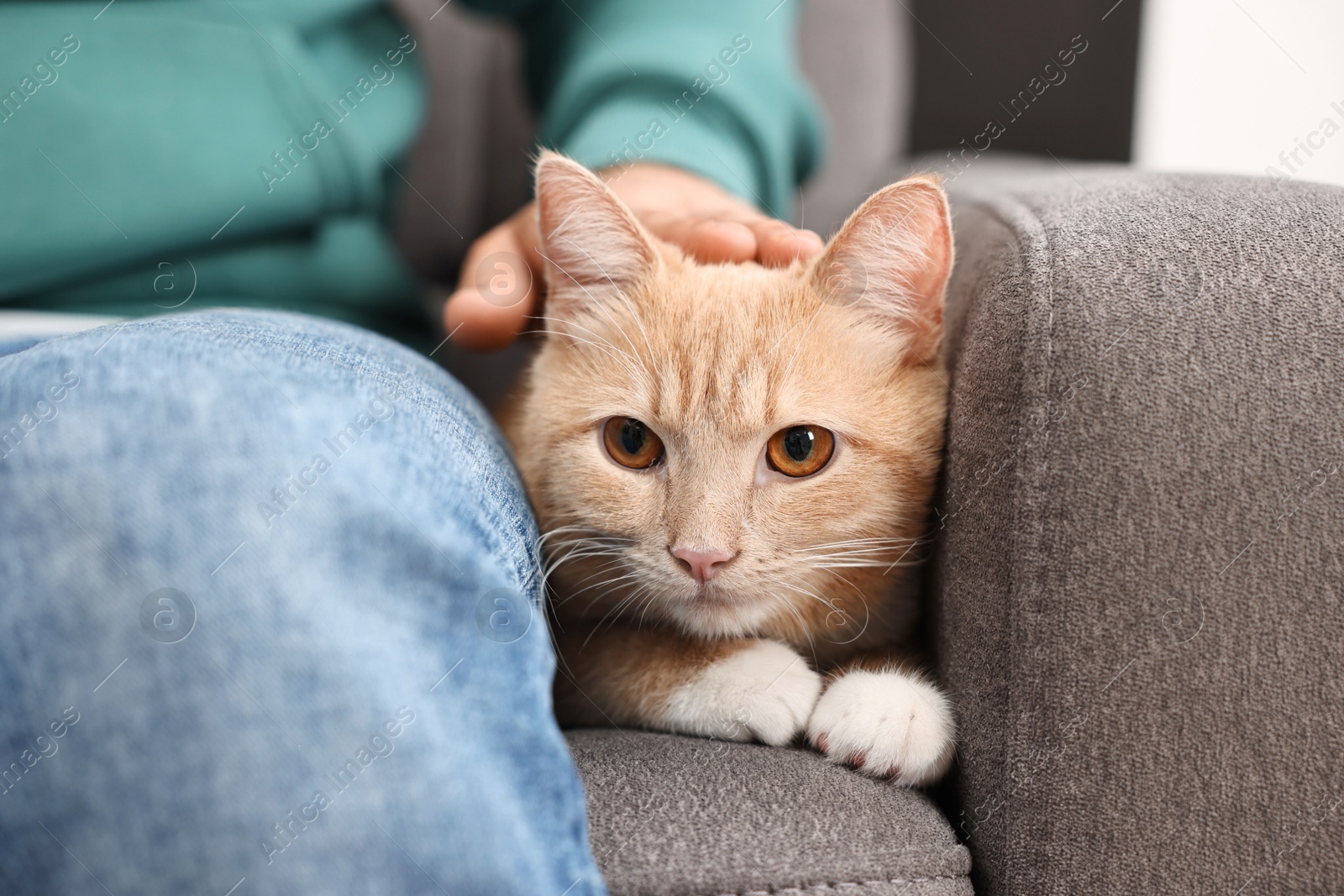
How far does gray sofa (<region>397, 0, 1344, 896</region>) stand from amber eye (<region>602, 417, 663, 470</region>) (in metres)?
0.41

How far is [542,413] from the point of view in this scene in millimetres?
1180

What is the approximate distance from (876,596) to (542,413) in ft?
1.74

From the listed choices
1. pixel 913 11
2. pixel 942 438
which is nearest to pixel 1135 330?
pixel 942 438

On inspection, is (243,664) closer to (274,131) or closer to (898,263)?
(898,263)

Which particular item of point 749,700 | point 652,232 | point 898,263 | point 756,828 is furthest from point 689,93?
point 756,828

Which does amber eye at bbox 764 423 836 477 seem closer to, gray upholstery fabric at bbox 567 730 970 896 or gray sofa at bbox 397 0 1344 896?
gray sofa at bbox 397 0 1344 896

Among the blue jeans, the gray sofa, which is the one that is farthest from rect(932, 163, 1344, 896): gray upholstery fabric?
the blue jeans

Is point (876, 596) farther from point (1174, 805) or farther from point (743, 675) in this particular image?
point (1174, 805)

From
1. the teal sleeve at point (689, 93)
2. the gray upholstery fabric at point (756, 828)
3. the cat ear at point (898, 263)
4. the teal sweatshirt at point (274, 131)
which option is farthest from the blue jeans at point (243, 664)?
the teal sleeve at point (689, 93)

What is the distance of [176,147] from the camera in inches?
49.9

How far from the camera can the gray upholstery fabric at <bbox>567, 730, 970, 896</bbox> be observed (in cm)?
70

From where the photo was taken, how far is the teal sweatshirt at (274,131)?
121cm

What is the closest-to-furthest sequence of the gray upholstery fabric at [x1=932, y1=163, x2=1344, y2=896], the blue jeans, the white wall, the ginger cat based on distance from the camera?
1. the blue jeans
2. the gray upholstery fabric at [x1=932, y1=163, x2=1344, y2=896]
3. the ginger cat
4. the white wall

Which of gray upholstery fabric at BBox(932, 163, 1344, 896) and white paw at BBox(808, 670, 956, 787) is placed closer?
gray upholstery fabric at BBox(932, 163, 1344, 896)
